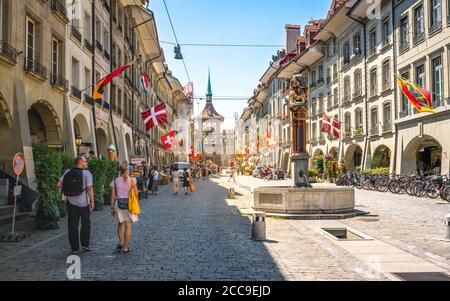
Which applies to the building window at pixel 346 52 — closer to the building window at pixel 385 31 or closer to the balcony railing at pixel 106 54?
the building window at pixel 385 31

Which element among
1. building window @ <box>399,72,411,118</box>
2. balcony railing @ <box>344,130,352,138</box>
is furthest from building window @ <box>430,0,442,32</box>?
balcony railing @ <box>344,130,352,138</box>

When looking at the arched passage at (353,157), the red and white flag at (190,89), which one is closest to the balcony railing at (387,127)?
the arched passage at (353,157)

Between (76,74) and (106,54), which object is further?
(106,54)

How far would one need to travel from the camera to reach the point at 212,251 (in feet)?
28.8

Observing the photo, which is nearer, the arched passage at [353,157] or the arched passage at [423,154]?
the arched passage at [423,154]

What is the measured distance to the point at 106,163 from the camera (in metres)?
17.8

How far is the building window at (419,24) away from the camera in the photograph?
86.8 ft

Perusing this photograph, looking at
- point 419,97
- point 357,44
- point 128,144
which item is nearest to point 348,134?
point 357,44

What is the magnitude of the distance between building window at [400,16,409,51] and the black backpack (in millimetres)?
24956

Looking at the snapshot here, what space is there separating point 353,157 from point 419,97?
62.0ft

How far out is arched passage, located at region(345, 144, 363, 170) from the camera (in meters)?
38.5

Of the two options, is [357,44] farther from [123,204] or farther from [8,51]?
[123,204]

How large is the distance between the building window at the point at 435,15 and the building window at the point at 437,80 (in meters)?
1.70
